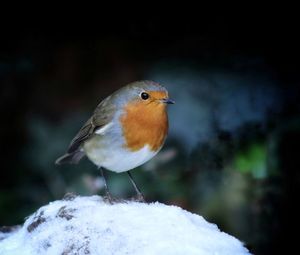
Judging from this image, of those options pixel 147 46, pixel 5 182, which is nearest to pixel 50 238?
pixel 5 182

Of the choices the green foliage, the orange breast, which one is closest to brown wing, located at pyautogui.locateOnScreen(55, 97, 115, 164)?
the orange breast

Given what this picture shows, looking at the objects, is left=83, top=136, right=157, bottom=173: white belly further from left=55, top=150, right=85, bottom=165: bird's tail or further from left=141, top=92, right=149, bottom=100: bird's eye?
left=55, top=150, right=85, bottom=165: bird's tail

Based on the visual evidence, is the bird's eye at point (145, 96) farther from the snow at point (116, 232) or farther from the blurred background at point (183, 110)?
the blurred background at point (183, 110)

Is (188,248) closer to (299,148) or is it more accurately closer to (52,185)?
(299,148)

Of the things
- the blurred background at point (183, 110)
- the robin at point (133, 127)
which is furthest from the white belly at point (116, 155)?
the blurred background at point (183, 110)

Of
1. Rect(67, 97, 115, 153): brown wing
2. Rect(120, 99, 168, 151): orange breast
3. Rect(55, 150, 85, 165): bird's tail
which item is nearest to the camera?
Rect(120, 99, 168, 151): orange breast

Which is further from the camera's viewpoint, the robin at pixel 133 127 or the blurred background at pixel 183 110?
the blurred background at pixel 183 110
